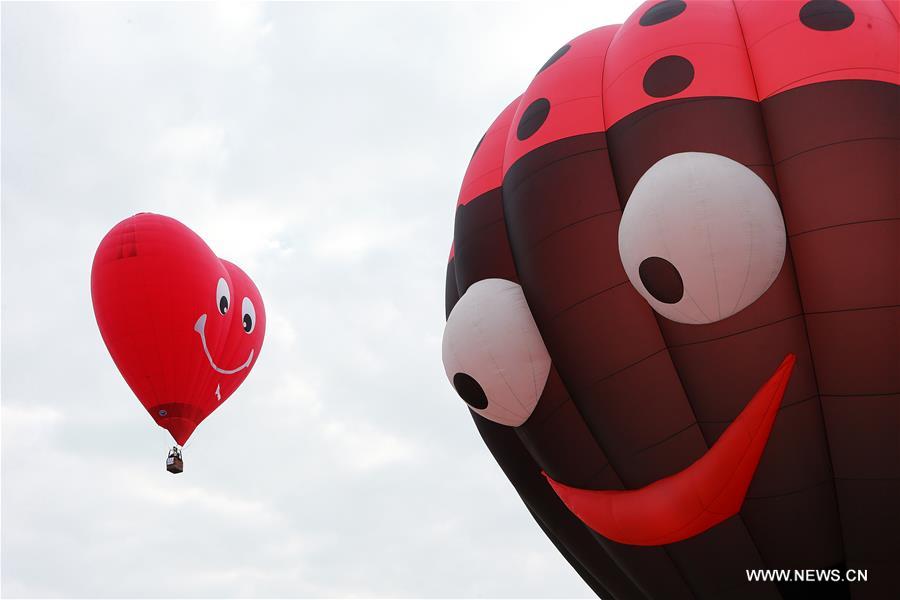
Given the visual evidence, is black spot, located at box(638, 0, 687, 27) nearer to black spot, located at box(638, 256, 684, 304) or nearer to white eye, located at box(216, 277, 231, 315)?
black spot, located at box(638, 256, 684, 304)

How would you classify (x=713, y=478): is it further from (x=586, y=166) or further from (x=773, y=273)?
(x=586, y=166)

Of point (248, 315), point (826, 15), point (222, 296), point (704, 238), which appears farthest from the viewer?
point (248, 315)

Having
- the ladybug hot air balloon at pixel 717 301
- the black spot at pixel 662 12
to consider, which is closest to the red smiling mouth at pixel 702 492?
the ladybug hot air balloon at pixel 717 301

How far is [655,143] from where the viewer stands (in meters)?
5.90

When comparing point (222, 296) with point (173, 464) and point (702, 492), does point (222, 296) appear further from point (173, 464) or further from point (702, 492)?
point (702, 492)

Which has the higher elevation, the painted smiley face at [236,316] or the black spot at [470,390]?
the painted smiley face at [236,316]

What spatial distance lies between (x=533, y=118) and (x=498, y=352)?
1.58m

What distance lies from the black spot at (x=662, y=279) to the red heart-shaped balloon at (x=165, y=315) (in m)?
6.93

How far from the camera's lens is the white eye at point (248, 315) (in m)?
12.3

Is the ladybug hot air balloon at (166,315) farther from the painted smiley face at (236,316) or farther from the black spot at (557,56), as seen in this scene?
the black spot at (557,56)

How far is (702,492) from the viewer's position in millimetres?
5809

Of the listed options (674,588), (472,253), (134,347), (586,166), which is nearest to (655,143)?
(586,166)

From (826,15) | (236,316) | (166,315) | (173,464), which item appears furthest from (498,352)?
(173,464)

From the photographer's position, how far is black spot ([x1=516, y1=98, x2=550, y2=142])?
6.55 m
